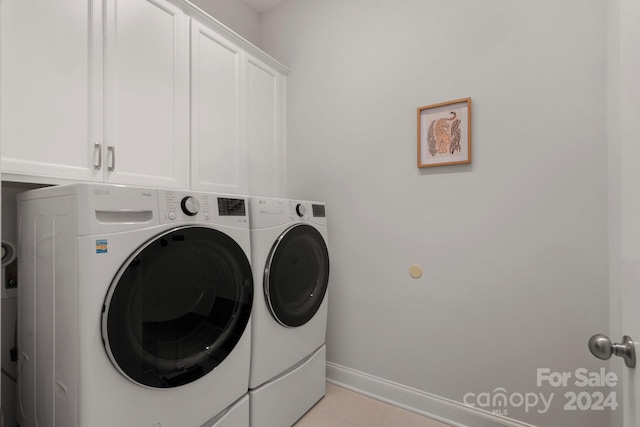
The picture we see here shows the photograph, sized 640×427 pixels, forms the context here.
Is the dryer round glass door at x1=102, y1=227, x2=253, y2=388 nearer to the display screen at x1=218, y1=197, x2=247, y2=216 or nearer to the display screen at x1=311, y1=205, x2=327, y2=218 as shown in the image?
the display screen at x1=218, y1=197, x2=247, y2=216

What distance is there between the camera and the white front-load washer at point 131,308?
872 mm

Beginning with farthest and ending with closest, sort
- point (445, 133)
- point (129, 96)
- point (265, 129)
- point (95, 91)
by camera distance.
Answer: point (265, 129), point (445, 133), point (129, 96), point (95, 91)

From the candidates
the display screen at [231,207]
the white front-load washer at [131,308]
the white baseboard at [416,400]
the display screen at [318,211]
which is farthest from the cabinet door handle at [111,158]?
the white baseboard at [416,400]

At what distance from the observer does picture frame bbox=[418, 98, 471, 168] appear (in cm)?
158

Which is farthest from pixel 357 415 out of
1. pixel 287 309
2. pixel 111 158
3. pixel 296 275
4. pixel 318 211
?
pixel 111 158

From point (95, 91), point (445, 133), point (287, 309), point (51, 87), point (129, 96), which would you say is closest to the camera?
point (51, 87)

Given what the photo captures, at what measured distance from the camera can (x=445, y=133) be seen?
5.36 ft

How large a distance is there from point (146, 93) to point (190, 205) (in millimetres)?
694

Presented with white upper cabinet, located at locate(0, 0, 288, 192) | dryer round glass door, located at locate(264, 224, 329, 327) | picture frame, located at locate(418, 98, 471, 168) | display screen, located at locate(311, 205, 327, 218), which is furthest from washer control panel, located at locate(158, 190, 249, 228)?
picture frame, located at locate(418, 98, 471, 168)

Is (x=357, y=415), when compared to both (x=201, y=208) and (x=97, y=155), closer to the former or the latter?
(x=201, y=208)

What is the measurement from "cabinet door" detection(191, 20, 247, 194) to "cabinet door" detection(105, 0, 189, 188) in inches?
2.5

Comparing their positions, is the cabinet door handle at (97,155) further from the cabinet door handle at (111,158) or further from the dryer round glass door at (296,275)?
the dryer round glass door at (296,275)

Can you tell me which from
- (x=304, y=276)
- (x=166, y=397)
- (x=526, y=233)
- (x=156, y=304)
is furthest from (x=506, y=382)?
(x=156, y=304)

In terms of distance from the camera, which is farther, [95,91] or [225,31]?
[225,31]
